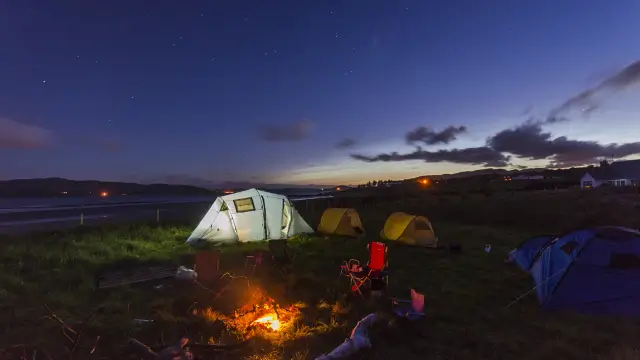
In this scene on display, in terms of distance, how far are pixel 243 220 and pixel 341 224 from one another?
449 cm

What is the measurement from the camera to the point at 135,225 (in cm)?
1731

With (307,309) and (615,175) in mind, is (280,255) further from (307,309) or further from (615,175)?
(615,175)

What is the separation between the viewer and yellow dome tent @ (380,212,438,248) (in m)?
13.9

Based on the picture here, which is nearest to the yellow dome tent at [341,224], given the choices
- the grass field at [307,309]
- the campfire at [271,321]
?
the grass field at [307,309]

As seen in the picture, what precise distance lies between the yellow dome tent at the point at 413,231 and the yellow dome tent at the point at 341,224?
1.99 metres

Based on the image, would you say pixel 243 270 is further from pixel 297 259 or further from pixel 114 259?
pixel 114 259

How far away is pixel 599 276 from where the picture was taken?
657 centimetres

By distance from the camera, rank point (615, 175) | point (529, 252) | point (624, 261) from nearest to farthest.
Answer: point (624, 261) < point (529, 252) < point (615, 175)

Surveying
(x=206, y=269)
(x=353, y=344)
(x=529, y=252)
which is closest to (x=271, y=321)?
(x=353, y=344)

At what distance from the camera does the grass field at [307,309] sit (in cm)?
502

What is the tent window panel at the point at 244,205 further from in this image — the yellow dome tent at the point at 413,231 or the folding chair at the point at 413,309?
the folding chair at the point at 413,309

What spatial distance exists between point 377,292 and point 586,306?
12.3 feet

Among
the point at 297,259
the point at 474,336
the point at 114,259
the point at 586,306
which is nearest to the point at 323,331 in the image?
the point at 474,336

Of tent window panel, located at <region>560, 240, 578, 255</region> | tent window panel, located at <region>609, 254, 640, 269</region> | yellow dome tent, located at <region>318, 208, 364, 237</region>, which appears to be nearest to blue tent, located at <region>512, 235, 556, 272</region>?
tent window panel, located at <region>560, 240, 578, 255</region>
